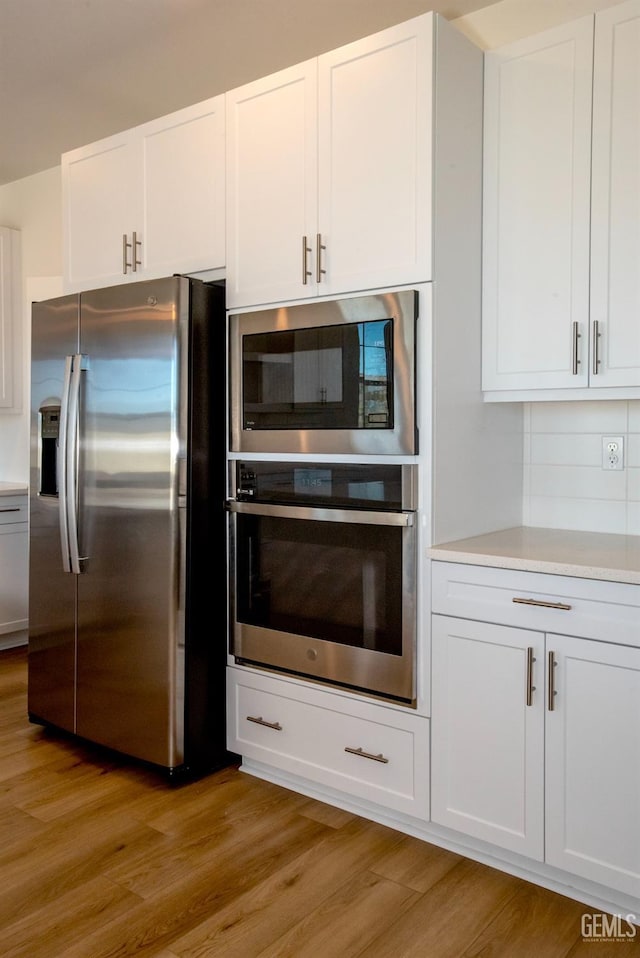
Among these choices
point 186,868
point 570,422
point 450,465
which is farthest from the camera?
point 570,422

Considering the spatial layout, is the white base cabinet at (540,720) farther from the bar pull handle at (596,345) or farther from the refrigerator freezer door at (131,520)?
the refrigerator freezer door at (131,520)

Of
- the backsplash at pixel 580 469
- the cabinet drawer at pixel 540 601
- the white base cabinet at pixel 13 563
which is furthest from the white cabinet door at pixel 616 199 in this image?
the white base cabinet at pixel 13 563

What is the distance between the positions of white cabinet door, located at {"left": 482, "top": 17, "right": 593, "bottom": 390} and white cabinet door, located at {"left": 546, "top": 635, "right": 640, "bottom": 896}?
863 mm

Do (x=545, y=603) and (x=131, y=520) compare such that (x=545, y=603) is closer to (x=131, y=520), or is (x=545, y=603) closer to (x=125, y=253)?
(x=131, y=520)

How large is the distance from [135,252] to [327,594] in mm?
1564

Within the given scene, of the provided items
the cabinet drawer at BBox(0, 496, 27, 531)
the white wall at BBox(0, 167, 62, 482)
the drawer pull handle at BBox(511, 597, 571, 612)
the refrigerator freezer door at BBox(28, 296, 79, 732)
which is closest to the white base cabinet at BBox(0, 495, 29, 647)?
the cabinet drawer at BBox(0, 496, 27, 531)

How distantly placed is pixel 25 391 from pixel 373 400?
315 centimetres

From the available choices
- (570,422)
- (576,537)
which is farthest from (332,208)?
(576,537)

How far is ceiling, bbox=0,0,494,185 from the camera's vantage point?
2764mm

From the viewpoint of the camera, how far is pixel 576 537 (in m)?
2.48

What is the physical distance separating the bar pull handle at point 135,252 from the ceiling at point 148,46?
77cm

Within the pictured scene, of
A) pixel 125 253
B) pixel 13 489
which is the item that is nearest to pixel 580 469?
pixel 125 253

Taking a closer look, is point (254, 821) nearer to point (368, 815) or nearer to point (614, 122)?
point (368, 815)

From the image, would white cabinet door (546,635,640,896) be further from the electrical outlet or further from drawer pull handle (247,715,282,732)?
drawer pull handle (247,715,282,732)
